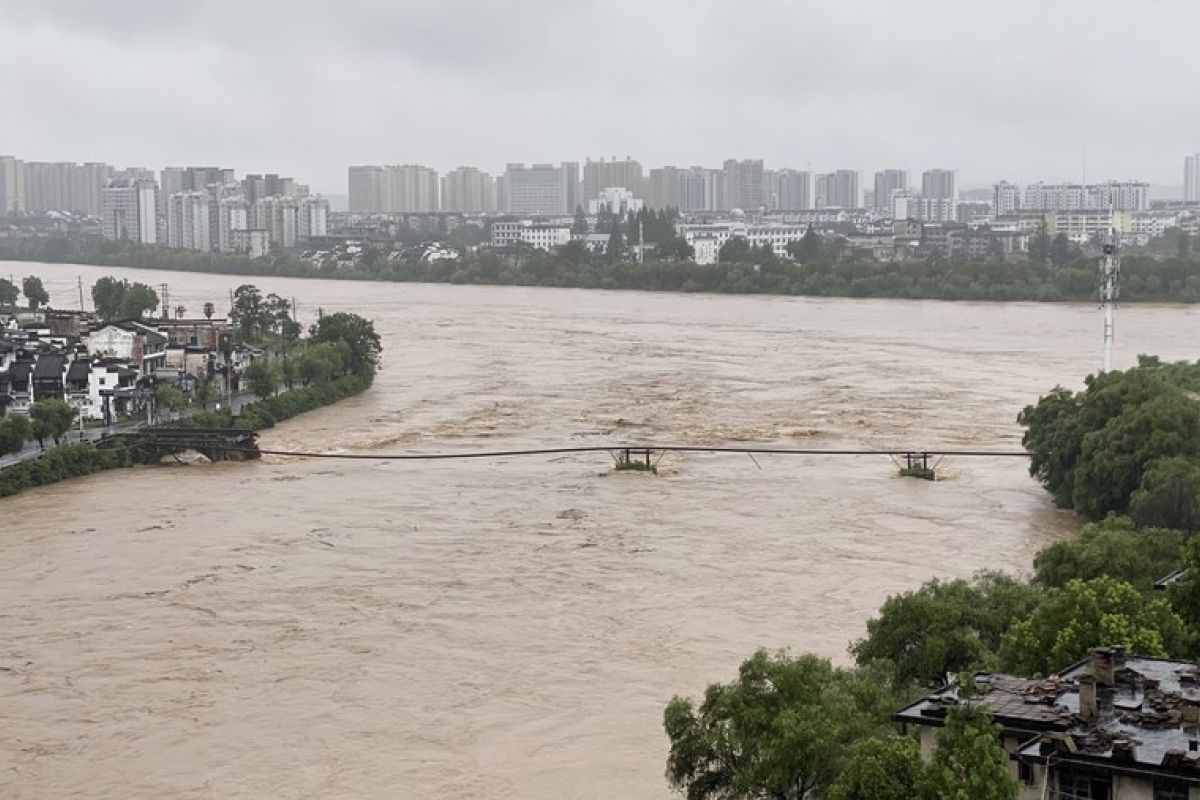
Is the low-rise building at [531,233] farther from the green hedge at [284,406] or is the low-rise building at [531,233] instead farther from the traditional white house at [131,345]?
the green hedge at [284,406]

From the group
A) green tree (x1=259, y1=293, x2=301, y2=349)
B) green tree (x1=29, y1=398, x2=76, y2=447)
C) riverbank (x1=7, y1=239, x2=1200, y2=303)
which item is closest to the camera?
green tree (x1=29, y1=398, x2=76, y2=447)

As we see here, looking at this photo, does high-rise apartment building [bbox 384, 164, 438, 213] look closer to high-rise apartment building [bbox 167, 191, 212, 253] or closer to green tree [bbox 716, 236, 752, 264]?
high-rise apartment building [bbox 167, 191, 212, 253]

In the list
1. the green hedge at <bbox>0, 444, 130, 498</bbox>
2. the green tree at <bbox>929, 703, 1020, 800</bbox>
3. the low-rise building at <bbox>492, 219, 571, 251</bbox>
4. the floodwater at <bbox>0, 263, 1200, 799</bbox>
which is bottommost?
the floodwater at <bbox>0, 263, 1200, 799</bbox>

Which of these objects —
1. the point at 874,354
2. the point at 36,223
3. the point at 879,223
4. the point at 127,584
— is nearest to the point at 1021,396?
the point at 874,354

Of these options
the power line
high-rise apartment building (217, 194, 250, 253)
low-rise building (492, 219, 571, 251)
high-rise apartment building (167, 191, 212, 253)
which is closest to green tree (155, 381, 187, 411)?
the power line

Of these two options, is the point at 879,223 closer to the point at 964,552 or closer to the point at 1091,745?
the point at 964,552

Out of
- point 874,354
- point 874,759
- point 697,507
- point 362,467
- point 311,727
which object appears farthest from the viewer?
point 874,354

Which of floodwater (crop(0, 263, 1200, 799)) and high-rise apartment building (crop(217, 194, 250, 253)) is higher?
high-rise apartment building (crop(217, 194, 250, 253))
